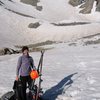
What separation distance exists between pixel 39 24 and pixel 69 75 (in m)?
47.4

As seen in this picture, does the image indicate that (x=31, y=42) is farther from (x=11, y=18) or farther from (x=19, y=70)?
(x=19, y=70)

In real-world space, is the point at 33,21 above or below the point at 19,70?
above

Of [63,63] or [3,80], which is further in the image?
[63,63]

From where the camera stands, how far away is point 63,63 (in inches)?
1104

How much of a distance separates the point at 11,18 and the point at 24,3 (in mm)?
20588

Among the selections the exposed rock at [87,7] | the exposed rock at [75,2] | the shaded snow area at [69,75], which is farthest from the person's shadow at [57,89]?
the exposed rock at [75,2]

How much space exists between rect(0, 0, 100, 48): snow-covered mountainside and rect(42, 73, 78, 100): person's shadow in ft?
Result: 103

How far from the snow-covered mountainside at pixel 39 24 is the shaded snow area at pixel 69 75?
864 inches

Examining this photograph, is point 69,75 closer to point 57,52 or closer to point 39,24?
point 57,52

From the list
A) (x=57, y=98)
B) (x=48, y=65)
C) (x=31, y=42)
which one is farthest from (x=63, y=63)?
(x=31, y=42)

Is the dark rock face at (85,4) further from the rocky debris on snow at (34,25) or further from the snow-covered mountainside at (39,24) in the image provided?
the rocky debris on snow at (34,25)

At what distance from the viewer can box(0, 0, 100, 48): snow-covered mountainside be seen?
6182cm

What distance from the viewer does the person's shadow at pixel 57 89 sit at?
17.1m

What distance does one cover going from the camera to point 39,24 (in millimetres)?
69500
